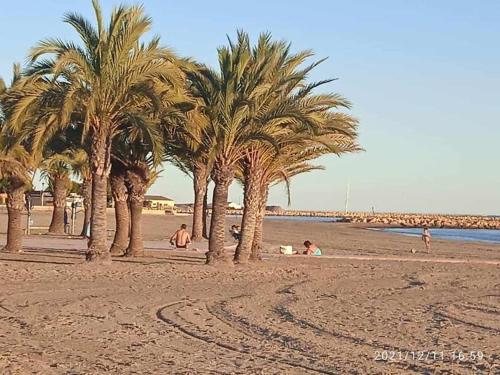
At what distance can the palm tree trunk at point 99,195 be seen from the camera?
19.4 meters

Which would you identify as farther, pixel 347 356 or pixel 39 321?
pixel 39 321

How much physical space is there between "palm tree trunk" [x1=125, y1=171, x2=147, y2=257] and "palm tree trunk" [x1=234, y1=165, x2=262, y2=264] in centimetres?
327

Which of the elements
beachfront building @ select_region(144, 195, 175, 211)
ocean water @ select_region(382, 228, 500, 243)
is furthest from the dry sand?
beachfront building @ select_region(144, 195, 175, 211)

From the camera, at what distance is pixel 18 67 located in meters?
23.9

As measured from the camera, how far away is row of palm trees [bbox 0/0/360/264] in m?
18.8

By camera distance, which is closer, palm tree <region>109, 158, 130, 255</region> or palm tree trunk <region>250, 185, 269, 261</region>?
palm tree <region>109, 158, 130, 255</region>

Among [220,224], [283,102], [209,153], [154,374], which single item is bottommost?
[154,374]

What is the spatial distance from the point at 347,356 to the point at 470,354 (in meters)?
→ 1.50

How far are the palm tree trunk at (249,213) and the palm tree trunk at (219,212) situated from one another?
3.05 feet

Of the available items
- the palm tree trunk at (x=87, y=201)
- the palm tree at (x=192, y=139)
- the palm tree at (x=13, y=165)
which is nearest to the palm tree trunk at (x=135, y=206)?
the palm tree at (x=192, y=139)

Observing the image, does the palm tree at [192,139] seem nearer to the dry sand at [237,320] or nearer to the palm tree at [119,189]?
the palm tree at [119,189]

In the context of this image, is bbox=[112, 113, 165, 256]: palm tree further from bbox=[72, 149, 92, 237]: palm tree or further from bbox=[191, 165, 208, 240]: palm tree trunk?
bbox=[72, 149, 92, 237]: palm tree

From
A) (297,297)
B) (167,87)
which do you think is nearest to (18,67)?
(167,87)

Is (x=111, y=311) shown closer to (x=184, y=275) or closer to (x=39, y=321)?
(x=39, y=321)
